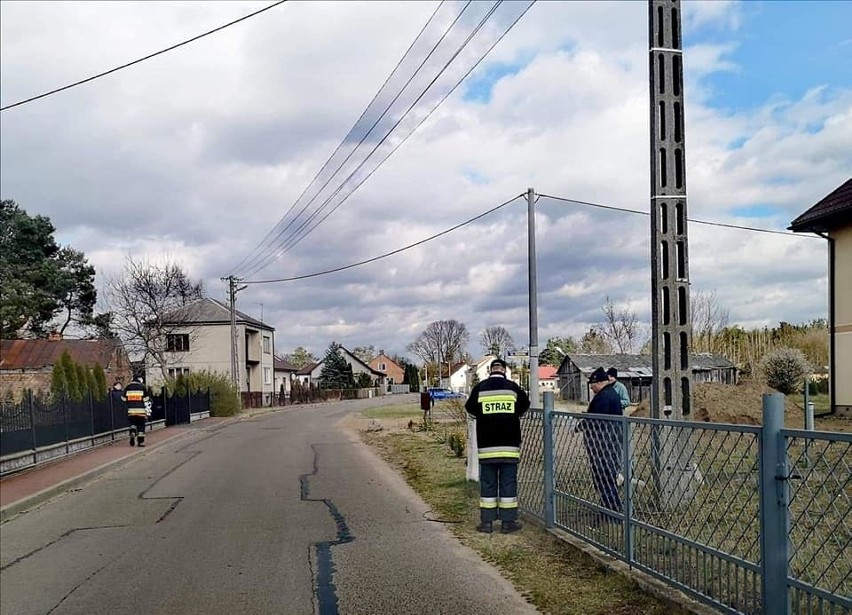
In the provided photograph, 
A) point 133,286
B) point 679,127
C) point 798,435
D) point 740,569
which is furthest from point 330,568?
point 133,286

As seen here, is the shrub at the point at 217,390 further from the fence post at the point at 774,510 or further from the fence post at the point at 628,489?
the fence post at the point at 774,510

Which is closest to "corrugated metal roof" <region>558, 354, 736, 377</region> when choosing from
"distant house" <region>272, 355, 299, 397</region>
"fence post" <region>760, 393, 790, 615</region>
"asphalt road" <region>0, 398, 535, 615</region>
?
"asphalt road" <region>0, 398, 535, 615</region>

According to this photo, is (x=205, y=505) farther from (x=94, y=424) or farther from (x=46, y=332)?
(x=46, y=332)

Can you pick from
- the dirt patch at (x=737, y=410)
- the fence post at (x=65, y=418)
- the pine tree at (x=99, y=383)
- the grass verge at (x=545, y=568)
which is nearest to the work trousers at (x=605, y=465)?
the grass verge at (x=545, y=568)

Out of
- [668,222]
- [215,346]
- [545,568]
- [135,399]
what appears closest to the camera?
[545,568]

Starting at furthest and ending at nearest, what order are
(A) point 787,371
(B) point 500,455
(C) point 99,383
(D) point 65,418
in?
(A) point 787,371 < (C) point 99,383 < (D) point 65,418 < (B) point 500,455

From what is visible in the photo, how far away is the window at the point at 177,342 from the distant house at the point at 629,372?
26893 mm

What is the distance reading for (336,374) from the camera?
309ft

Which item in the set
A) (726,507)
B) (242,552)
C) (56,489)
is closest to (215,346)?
(56,489)

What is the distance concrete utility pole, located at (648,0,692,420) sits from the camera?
8.98 meters

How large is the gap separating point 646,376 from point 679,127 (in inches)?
1526

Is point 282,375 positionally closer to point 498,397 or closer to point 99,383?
point 99,383

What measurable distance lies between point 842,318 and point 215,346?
51.0 m

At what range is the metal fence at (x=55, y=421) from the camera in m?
14.8
